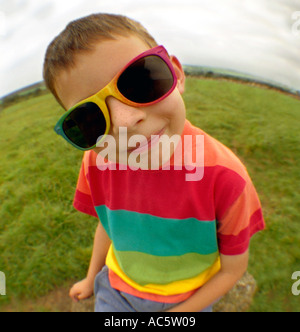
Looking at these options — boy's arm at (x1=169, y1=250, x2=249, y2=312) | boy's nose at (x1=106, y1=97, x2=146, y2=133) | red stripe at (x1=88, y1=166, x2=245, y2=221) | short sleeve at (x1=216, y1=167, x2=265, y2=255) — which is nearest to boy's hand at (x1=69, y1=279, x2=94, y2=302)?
boy's arm at (x1=169, y1=250, x2=249, y2=312)

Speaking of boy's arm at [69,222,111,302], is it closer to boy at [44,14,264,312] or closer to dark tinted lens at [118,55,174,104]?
boy at [44,14,264,312]

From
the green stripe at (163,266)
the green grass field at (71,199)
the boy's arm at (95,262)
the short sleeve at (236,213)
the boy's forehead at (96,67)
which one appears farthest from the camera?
the green grass field at (71,199)

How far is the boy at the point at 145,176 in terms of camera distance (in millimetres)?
745

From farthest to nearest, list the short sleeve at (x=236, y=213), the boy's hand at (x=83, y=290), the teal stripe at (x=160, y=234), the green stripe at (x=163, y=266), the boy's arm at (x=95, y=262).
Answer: the boy's hand at (x=83, y=290) → the boy's arm at (x=95, y=262) → the green stripe at (x=163, y=266) → the teal stripe at (x=160, y=234) → the short sleeve at (x=236, y=213)

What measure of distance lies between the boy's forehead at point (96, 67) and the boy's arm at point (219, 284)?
0.82 metres

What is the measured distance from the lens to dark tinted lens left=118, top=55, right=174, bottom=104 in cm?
73

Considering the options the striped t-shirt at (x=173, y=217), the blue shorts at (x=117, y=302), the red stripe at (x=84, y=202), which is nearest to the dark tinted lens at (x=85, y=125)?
the striped t-shirt at (x=173, y=217)

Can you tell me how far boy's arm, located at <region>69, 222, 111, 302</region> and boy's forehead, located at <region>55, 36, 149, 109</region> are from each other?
0.86 metres

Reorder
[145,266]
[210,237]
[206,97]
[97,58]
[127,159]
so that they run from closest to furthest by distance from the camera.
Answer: [97,58] < [127,159] < [210,237] < [145,266] < [206,97]

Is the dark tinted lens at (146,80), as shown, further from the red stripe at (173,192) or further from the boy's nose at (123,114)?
the red stripe at (173,192)
